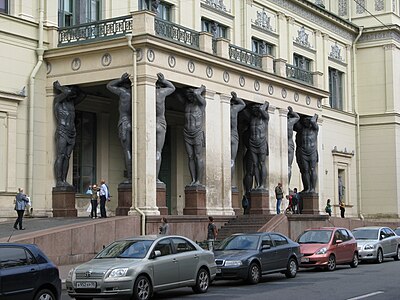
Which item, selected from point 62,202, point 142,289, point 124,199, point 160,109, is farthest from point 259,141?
point 142,289

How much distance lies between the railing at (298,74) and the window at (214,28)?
419cm

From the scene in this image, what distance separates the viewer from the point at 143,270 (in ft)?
54.2

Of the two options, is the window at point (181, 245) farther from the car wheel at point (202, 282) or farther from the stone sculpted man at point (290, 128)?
the stone sculpted man at point (290, 128)

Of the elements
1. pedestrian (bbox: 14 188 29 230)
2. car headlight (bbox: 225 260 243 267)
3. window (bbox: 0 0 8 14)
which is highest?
window (bbox: 0 0 8 14)

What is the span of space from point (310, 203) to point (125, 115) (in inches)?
576

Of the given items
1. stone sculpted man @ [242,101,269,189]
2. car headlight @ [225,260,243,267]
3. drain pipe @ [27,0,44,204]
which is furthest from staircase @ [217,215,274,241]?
car headlight @ [225,260,243,267]

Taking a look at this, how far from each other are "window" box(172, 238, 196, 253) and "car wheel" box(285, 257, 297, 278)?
16.4 feet

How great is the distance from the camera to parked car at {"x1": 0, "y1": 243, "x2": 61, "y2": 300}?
1370 centimetres

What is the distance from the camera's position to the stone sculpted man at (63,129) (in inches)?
1149

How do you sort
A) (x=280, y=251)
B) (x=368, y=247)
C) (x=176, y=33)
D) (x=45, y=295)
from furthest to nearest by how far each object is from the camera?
(x=176, y=33) → (x=368, y=247) → (x=280, y=251) → (x=45, y=295)

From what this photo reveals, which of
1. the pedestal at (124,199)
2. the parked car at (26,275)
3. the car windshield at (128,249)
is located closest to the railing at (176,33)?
the pedestal at (124,199)

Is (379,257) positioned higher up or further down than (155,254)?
further down

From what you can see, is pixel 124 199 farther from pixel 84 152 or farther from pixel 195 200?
pixel 84 152

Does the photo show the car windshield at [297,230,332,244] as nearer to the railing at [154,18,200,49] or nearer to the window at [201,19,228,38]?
the railing at [154,18,200,49]
